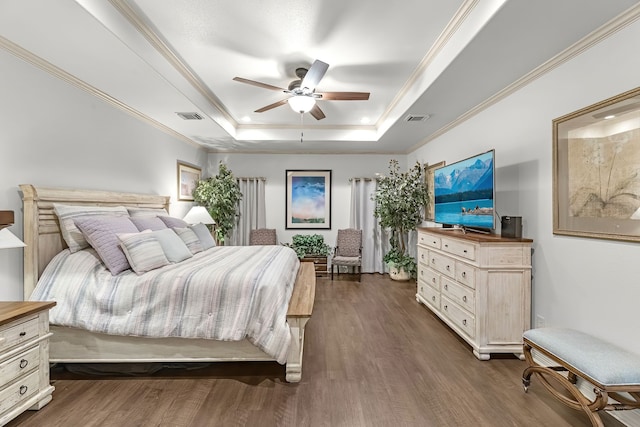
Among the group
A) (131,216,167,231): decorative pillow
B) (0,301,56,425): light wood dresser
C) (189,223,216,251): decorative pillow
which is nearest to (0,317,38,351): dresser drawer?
(0,301,56,425): light wood dresser

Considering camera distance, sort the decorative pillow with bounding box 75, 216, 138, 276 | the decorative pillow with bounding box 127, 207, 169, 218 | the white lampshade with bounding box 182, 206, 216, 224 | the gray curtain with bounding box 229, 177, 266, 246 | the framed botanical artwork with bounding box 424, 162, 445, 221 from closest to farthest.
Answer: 1. the decorative pillow with bounding box 75, 216, 138, 276
2. the decorative pillow with bounding box 127, 207, 169, 218
3. the white lampshade with bounding box 182, 206, 216, 224
4. the framed botanical artwork with bounding box 424, 162, 445, 221
5. the gray curtain with bounding box 229, 177, 266, 246

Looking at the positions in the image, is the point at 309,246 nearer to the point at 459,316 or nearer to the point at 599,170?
the point at 459,316

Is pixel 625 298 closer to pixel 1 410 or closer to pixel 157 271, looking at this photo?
pixel 157 271

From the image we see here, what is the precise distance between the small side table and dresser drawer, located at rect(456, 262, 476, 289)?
121 inches

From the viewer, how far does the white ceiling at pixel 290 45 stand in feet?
6.32

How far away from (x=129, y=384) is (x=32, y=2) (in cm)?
262

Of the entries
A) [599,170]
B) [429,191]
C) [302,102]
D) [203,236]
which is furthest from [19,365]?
[429,191]

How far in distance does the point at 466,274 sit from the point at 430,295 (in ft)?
3.23

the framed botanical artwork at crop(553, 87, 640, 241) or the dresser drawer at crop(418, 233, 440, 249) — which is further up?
the framed botanical artwork at crop(553, 87, 640, 241)

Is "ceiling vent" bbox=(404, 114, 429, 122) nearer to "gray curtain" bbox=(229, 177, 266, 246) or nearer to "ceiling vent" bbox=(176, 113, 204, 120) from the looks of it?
"ceiling vent" bbox=(176, 113, 204, 120)

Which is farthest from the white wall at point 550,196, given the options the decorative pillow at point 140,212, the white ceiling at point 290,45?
the decorative pillow at point 140,212

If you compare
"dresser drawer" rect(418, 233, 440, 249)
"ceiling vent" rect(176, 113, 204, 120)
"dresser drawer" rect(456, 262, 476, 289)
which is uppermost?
"ceiling vent" rect(176, 113, 204, 120)

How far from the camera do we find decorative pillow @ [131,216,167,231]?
3.05m

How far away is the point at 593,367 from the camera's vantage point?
1.62 metres
